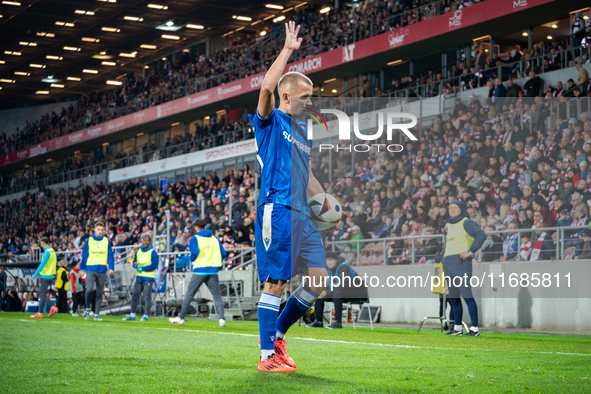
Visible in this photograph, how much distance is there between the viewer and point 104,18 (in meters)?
37.0

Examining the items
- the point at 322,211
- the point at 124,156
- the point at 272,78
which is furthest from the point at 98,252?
the point at 124,156

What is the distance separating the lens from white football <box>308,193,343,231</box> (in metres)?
5.39

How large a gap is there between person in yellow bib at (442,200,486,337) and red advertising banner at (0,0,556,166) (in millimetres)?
12514

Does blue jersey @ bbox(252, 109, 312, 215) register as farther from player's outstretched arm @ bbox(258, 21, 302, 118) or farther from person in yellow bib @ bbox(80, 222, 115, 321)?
person in yellow bib @ bbox(80, 222, 115, 321)

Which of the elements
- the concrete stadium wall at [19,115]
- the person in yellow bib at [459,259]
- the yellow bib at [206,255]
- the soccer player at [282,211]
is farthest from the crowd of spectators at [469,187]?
the concrete stadium wall at [19,115]

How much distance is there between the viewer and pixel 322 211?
17.8 ft

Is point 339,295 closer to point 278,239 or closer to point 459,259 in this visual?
point 459,259

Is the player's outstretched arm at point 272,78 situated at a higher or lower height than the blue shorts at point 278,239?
higher

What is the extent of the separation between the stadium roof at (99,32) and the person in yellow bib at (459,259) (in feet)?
86.8

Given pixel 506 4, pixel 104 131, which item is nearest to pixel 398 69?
pixel 506 4

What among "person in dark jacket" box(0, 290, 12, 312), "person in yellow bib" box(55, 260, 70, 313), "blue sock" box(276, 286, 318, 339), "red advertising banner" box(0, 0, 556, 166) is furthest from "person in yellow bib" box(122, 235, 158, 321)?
"red advertising banner" box(0, 0, 556, 166)

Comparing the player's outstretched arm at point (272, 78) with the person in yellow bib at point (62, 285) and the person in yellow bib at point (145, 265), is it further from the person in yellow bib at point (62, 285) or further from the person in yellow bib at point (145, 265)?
the person in yellow bib at point (62, 285)

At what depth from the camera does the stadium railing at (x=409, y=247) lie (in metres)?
12.2

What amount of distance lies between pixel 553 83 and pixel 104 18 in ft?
87.2
